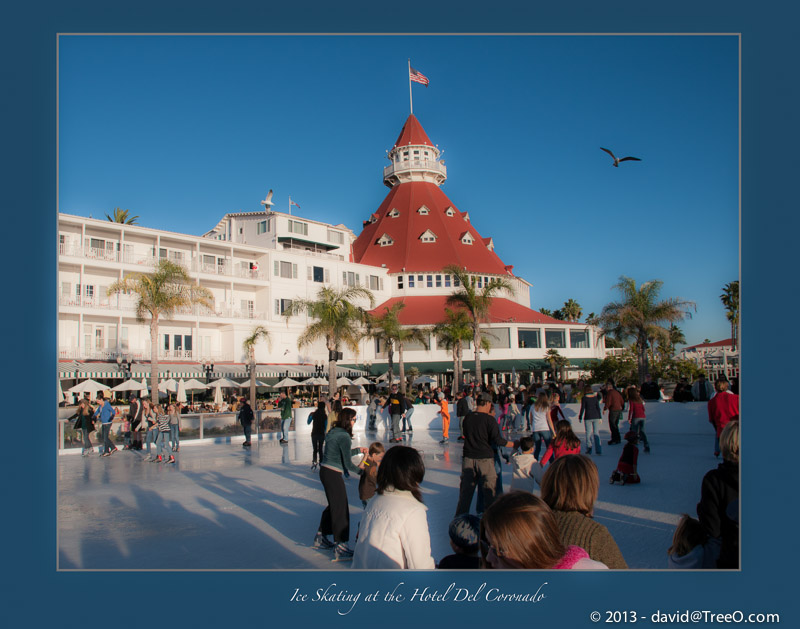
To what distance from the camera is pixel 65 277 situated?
33.6 m

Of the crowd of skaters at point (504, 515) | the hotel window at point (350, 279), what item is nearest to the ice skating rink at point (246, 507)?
the crowd of skaters at point (504, 515)

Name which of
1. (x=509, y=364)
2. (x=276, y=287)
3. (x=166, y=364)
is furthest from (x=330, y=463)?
(x=509, y=364)

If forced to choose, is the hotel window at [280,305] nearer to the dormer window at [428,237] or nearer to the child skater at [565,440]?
the dormer window at [428,237]

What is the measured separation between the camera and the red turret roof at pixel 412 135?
61.2 m

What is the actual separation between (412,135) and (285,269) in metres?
25.1

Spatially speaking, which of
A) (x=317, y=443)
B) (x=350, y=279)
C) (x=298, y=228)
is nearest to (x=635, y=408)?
(x=317, y=443)

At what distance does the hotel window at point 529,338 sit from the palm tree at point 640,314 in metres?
15.1

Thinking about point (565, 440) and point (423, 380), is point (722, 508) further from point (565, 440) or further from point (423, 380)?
point (423, 380)

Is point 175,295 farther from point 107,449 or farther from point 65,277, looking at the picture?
point 107,449

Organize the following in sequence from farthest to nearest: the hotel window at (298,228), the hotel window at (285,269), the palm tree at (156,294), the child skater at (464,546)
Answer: the hotel window at (298,228)
the hotel window at (285,269)
the palm tree at (156,294)
the child skater at (464,546)

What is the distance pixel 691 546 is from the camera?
3.88 meters

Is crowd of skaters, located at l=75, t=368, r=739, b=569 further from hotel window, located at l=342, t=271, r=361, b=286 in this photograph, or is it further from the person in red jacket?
hotel window, located at l=342, t=271, r=361, b=286

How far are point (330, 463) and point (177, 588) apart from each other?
217 centimetres

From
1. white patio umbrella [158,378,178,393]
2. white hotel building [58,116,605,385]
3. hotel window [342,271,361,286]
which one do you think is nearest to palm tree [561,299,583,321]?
white hotel building [58,116,605,385]
